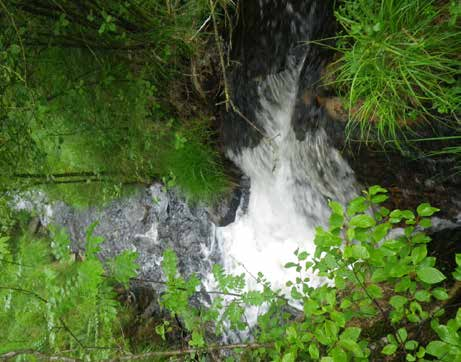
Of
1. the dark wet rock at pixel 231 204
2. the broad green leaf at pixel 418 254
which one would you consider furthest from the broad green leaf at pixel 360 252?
the dark wet rock at pixel 231 204

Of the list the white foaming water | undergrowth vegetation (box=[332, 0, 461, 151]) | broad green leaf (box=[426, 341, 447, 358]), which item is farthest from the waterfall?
broad green leaf (box=[426, 341, 447, 358])

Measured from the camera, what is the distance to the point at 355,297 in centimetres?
142

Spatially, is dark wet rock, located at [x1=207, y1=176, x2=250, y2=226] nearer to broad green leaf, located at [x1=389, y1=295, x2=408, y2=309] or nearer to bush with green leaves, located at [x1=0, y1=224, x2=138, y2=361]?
bush with green leaves, located at [x1=0, y1=224, x2=138, y2=361]

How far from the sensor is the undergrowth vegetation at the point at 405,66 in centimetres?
144

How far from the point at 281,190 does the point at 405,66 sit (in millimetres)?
1626

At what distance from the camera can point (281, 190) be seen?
3010mm

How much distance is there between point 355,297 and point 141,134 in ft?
7.39

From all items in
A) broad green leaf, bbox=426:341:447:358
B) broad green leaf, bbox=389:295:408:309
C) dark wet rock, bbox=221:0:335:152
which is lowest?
broad green leaf, bbox=426:341:447:358

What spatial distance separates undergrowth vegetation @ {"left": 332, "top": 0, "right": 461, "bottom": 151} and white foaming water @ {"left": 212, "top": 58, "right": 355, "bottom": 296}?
488 millimetres


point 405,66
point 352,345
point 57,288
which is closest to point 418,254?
point 352,345

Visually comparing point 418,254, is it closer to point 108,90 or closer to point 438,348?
point 438,348

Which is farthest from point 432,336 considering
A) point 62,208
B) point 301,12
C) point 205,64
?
point 62,208

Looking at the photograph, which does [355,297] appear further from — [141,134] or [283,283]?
[141,134]

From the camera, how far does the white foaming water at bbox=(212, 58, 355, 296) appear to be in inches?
91.7
